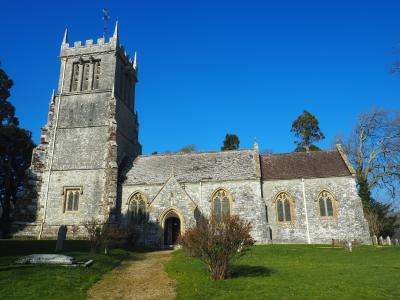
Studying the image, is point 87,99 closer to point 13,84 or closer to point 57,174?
point 57,174

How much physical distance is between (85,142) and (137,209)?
8.62 meters

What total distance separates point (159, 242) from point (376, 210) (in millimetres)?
22085

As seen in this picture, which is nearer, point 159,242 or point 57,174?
point 159,242

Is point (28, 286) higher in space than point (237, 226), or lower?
lower

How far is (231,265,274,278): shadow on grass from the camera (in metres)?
13.7

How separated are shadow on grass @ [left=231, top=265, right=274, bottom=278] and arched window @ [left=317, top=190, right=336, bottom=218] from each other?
14.8 m

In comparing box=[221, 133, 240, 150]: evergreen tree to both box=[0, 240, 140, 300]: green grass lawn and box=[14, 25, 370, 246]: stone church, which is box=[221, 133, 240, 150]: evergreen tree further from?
box=[0, 240, 140, 300]: green grass lawn

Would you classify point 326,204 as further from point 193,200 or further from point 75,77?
point 75,77

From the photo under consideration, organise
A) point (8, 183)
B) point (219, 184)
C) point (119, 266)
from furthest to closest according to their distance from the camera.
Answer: point (8, 183) < point (219, 184) < point (119, 266)

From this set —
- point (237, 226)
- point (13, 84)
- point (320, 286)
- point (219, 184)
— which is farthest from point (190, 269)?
point (13, 84)

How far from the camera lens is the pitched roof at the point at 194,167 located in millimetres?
30469

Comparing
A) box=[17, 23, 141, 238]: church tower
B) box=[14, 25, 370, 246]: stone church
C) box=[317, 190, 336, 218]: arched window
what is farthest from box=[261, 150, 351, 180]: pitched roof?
box=[17, 23, 141, 238]: church tower

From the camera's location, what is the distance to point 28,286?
10.9 metres

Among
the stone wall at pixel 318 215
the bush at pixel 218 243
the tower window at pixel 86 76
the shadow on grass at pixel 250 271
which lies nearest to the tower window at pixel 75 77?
the tower window at pixel 86 76
